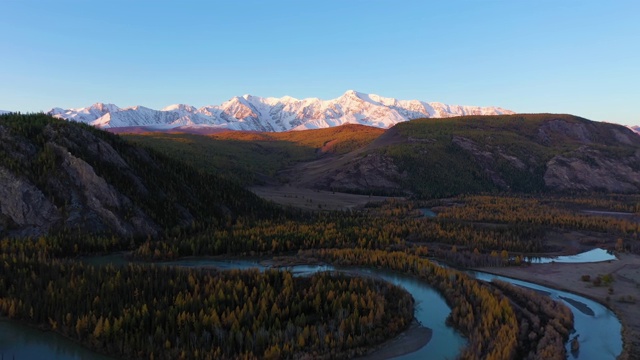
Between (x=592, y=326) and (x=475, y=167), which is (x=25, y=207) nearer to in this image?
(x=592, y=326)

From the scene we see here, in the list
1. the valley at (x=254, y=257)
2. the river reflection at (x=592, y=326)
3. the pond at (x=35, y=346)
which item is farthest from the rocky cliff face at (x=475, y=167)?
the pond at (x=35, y=346)

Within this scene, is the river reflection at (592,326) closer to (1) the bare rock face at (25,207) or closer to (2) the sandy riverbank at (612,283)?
(2) the sandy riverbank at (612,283)

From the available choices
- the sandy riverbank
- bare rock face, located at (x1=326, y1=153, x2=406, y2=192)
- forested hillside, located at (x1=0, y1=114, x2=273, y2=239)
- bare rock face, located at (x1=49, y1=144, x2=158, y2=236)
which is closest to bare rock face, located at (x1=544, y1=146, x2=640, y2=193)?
bare rock face, located at (x1=326, y1=153, x2=406, y2=192)

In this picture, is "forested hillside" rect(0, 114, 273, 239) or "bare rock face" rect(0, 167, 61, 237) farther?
"forested hillside" rect(0, 114, 273, 239)

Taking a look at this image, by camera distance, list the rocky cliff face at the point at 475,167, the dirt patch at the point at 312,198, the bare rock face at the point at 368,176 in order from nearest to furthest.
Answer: the dirt patch at the point at 312,198 → the bare rock face at the point at 368,176 → the rocky cliff face at the point at 475,167

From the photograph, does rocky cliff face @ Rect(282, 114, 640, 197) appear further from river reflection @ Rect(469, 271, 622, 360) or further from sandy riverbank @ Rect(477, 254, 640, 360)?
river reflection @ Rect(469, 271, 622, 360)

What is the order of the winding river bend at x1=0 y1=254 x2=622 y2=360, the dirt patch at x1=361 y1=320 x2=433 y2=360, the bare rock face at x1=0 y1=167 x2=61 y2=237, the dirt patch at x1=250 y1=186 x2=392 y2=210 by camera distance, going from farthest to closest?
the dirt patch at x1=250 y1=186 x2=392 y2=210, the bare rock face at x1=0 y1=167 x2=61 y2=237, the dirt patch at x1=361 y1=320 x2=433 y2=360, the winding river bend at x1=0 y1=254 x2=622 y2=360

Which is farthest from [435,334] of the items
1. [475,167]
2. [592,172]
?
[592,172]

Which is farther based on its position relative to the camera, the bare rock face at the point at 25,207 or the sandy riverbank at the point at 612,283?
the bare rock face at the point at 25,207
